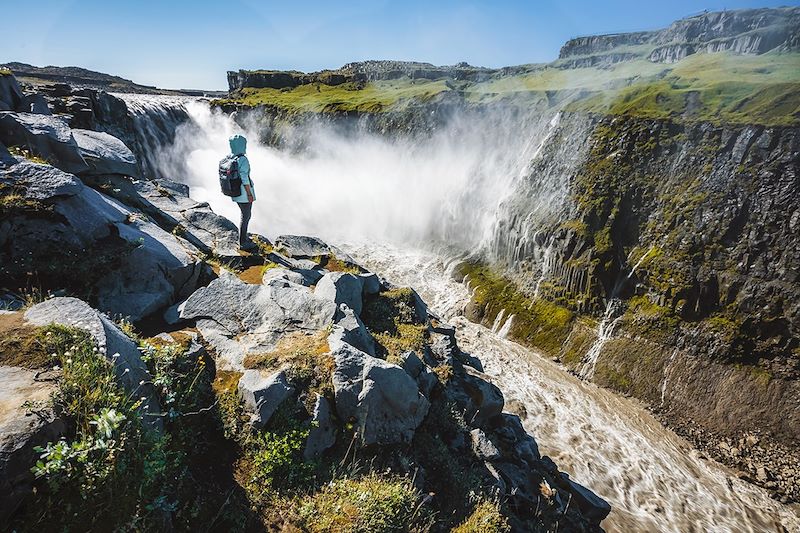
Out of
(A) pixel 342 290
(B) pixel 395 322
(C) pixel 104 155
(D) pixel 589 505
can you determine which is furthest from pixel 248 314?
(D) pixel 589 505

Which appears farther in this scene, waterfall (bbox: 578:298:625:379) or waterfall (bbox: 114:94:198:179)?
waterfall (bbox: 114:94:198:179)

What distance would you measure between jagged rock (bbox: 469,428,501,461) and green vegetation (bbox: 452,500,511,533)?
148cm

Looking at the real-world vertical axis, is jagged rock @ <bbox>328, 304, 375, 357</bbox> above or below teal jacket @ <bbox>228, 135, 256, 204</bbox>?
below

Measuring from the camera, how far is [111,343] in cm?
549

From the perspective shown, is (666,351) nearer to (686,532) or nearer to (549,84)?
(686,532)

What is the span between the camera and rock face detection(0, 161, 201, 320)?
8086mm

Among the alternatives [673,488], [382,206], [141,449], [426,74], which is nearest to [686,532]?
[673,488]

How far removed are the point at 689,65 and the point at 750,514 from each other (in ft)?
143

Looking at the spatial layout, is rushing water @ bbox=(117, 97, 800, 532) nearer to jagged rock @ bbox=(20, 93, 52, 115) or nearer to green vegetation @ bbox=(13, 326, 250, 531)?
green vegetation @ bbox=(13, 326, 250, 531)

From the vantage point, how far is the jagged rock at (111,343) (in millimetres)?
5324

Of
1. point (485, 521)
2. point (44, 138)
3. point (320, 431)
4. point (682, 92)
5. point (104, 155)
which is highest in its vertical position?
point (682, 92)

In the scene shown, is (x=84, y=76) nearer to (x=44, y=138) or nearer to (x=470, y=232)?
(x=470, y=232)

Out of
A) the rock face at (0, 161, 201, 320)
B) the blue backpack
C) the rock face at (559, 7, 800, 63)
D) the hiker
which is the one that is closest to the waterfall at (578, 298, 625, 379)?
the hiker

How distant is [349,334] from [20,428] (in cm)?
575
